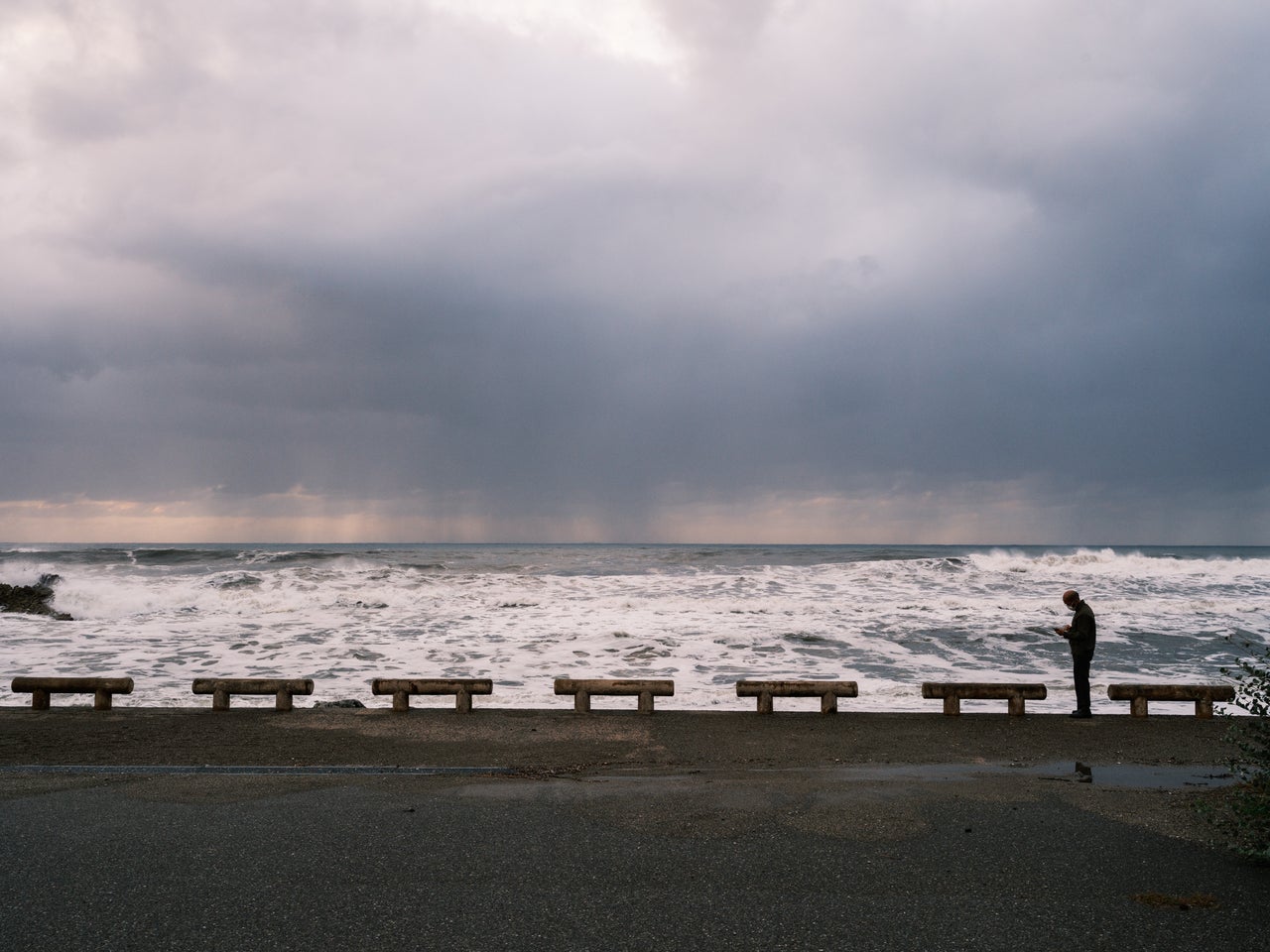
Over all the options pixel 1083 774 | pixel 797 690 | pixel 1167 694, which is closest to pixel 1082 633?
pixel 1167 694

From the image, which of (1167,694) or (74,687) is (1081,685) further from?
(74,687)

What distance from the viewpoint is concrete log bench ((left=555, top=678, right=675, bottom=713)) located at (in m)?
10.2

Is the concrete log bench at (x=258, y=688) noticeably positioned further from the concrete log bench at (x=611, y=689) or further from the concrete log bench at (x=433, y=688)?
the concrete log bench at (x=611, y=689)

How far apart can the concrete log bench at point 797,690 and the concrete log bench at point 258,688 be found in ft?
18.5

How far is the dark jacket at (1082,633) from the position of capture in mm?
10875

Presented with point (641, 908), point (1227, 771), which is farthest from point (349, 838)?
point (1227, 771)

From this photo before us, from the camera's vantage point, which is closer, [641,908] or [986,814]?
[641,908]

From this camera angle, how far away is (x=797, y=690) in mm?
10133

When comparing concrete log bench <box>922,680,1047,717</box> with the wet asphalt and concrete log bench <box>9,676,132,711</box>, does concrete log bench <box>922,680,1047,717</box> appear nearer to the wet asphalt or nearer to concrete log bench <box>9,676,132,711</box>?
the wet asphalt

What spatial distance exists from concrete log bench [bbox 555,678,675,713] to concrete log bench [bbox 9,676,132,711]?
5.60m

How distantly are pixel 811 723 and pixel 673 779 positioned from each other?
310 cm

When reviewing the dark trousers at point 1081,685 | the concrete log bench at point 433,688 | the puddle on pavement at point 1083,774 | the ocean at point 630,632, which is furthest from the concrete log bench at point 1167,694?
the concrete log bench at point 433,688

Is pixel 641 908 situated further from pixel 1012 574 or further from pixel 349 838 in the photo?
pixel 1012 574

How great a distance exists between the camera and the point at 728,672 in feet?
51.5
